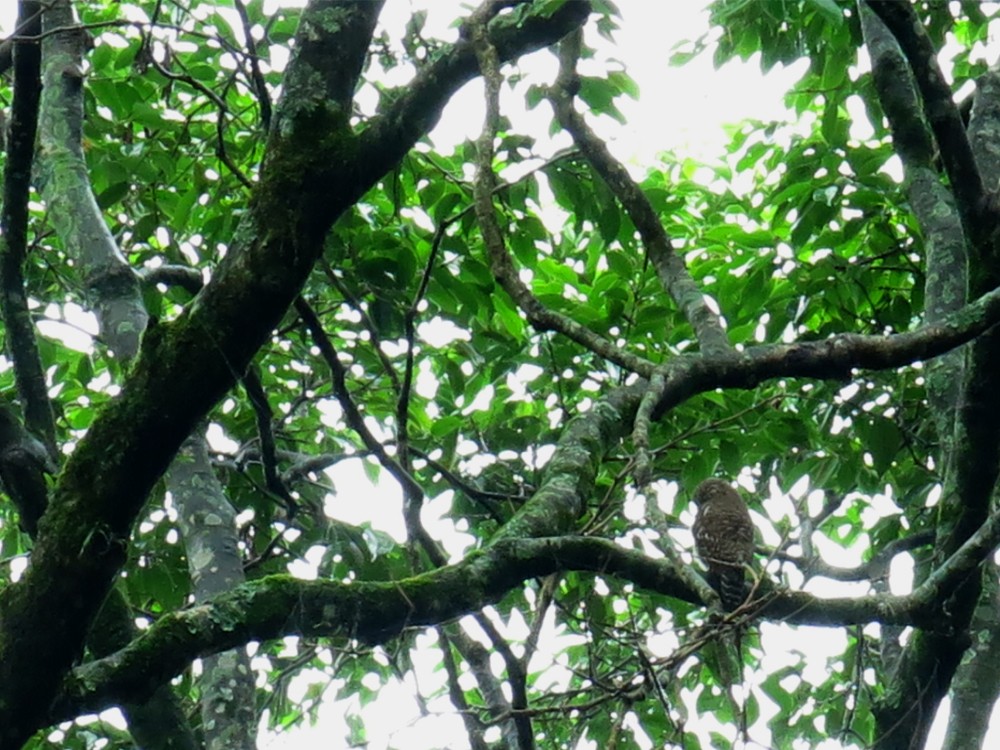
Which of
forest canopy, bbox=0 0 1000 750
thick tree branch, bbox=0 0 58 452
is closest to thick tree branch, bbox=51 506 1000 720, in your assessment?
forest canopy, bbox=0 0 1000 750

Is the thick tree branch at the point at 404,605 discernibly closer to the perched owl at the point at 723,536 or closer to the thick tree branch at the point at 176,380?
the thick tree branch at the point at 176,380

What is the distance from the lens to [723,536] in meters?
3.80

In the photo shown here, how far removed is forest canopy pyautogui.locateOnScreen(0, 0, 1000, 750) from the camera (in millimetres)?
2965

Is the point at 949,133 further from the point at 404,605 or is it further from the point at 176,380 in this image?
the point at 176,380

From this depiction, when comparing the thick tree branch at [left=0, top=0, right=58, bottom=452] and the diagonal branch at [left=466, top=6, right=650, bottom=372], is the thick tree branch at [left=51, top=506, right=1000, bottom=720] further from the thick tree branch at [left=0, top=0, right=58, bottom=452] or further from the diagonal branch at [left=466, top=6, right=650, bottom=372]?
the thick tree branch at [left=0, top=0, right=58, bottom=452]

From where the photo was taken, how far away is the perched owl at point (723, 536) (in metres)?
3.56

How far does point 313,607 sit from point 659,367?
1.04 m

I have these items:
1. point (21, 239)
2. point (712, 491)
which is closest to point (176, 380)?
point (21, 239)

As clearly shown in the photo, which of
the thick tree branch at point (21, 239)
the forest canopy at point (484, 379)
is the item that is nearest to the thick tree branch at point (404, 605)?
the forest canopy at point (484, 379)

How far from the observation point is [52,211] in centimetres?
438

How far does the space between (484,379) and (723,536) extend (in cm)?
160

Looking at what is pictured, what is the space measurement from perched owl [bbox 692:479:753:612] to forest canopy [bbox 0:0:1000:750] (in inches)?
0.6

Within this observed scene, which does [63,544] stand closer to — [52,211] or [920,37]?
[52,211]

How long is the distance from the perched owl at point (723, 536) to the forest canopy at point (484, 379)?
0.02 m
